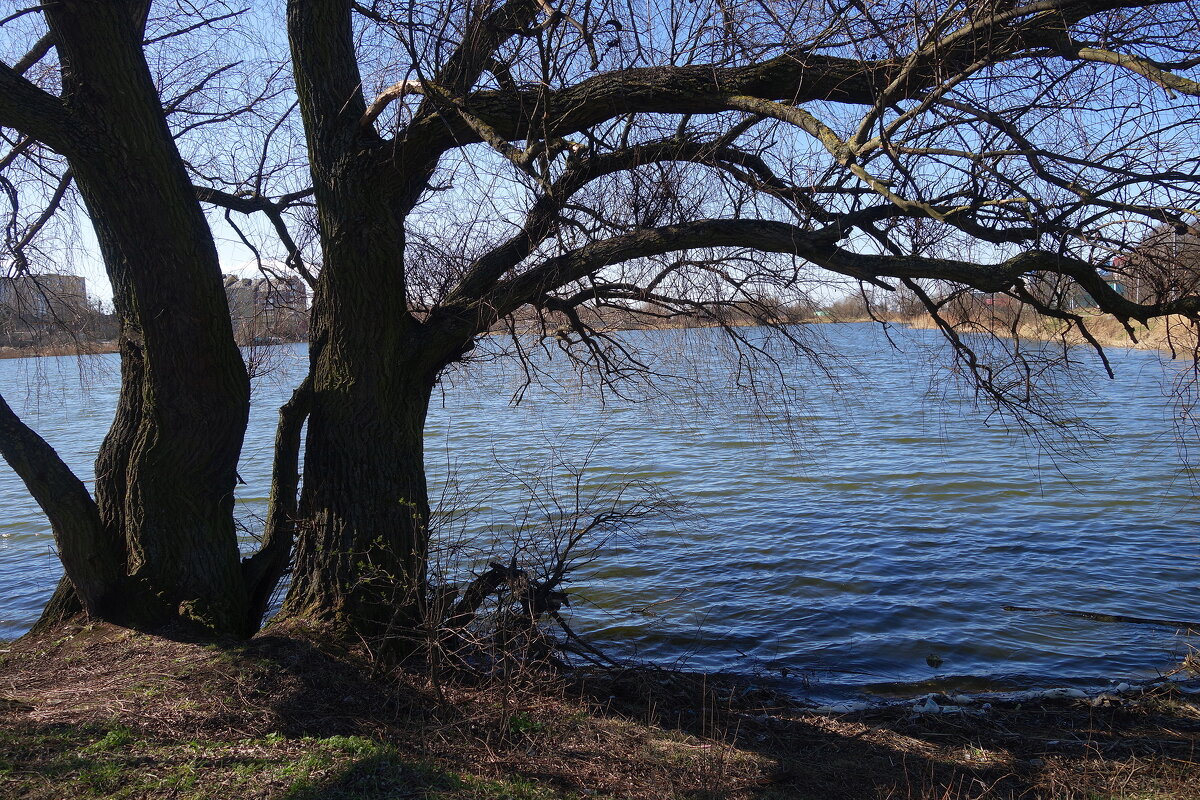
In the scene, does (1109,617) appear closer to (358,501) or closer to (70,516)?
(358,501)

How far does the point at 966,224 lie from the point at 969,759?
3357mm

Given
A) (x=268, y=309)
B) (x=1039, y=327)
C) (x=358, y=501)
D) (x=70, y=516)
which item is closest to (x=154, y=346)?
(x=70, y=516)

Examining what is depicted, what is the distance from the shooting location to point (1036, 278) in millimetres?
5930

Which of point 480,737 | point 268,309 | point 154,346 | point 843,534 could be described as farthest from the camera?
point 843,534

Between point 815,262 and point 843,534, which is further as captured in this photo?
point 843,534

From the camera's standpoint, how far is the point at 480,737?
17.4 ft

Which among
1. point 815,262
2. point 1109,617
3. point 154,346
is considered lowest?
point 1109,617

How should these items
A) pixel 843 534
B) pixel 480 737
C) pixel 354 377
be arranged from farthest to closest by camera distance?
pixel 843 534
pixel 354 377
pixel 480 737

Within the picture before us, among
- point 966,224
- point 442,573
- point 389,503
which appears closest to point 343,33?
point 389,503

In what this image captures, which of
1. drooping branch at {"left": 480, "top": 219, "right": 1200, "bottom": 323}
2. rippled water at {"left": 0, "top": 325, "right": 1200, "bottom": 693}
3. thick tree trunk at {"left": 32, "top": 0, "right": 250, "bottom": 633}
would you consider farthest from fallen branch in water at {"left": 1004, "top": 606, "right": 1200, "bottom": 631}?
thick tree trunk at {"left": 32, "top": 0, "right": 250, "bottom": 633}

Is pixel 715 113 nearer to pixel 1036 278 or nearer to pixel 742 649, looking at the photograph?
pixel 1036 278

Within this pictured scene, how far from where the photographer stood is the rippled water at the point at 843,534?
8016 millimetres

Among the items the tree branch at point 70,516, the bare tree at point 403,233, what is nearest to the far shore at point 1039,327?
the bare tree at point 403,233

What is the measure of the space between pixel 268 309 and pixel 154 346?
98.0 inches
